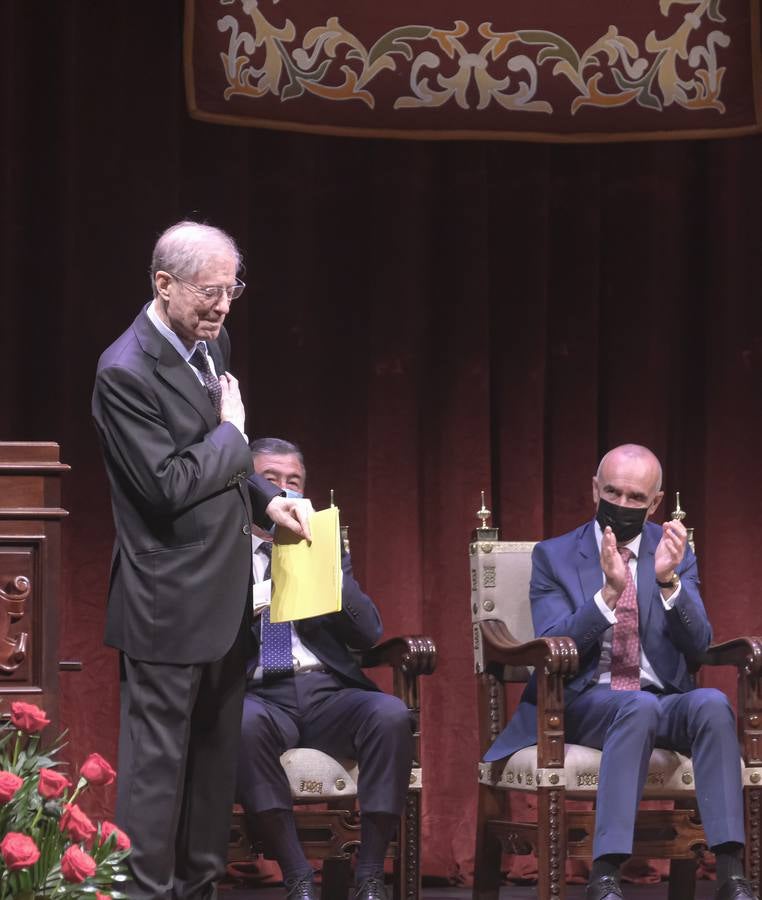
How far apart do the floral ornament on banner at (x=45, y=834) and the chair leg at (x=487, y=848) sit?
5.57ft

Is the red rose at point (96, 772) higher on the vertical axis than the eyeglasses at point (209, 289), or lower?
lower

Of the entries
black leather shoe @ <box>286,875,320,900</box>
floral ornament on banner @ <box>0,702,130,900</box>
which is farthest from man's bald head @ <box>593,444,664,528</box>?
floral ornament on banner @ <box>0,702,130,900</box>

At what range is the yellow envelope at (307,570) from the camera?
9.32ft

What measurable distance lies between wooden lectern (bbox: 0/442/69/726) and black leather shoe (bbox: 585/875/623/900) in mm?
1309

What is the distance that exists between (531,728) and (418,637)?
334mm

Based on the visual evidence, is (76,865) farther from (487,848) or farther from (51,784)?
(487,848)

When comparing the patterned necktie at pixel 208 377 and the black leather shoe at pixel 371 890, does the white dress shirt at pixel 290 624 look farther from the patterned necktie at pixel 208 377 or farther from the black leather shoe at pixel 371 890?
A: the patterned necktie at pixel 208 377

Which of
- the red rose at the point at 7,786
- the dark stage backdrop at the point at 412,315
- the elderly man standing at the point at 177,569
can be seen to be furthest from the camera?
the dark stage backdrop at the point at 412,315

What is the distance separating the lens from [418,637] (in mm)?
3680

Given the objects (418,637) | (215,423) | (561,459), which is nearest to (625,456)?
(418,637)

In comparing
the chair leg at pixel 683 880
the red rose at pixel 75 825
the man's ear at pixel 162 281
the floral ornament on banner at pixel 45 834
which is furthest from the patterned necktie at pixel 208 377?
the chair leg at pixel 683 880

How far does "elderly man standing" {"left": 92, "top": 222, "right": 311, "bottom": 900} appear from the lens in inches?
103

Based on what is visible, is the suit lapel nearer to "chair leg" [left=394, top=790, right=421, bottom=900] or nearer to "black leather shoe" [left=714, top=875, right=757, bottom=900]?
"chair leg" [left=394, top=790, right=421, bottom=900]

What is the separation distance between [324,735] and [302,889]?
37 centimetres
